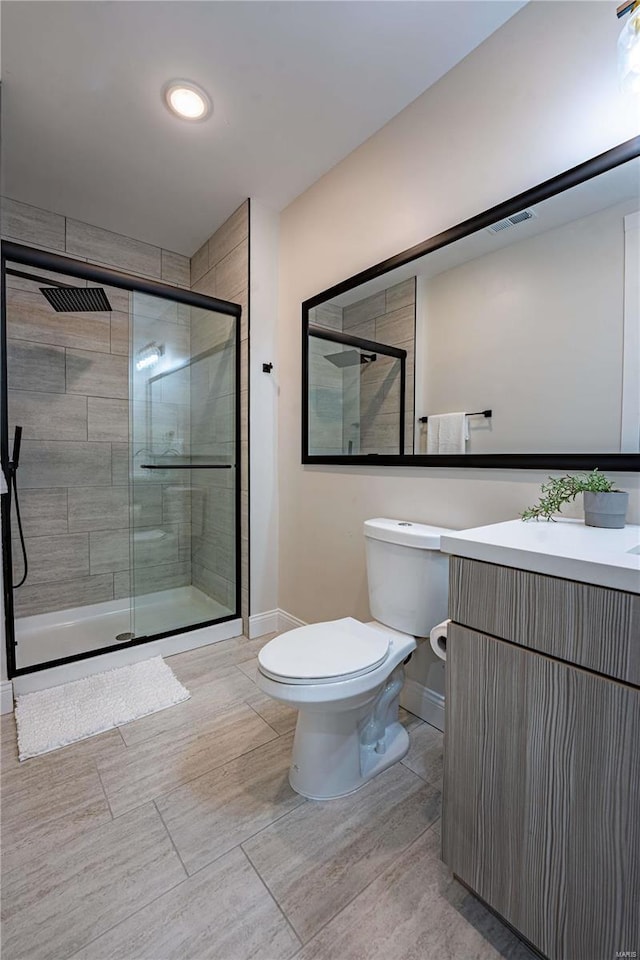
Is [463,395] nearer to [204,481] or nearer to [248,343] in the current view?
[248,343]

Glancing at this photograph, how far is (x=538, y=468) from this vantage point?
1289 mm

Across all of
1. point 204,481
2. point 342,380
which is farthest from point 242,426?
point 342,380

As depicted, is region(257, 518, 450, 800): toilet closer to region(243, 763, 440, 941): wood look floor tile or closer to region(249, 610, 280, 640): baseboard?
region(243, 763, 440, 941): wood look floor tile

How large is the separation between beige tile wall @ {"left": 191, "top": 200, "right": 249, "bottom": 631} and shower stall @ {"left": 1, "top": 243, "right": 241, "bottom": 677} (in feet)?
0.04

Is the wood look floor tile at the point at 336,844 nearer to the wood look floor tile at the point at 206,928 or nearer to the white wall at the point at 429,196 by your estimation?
the wood look floor tile at the point at 206,928

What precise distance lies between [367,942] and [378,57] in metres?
2.64

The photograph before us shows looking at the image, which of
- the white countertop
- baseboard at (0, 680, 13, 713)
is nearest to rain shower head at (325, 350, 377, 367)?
the white countertop

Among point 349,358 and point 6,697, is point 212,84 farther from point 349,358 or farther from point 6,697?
point 6,697

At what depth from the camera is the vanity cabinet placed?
2.22 ft

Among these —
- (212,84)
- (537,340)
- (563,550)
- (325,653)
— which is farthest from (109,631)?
(212,84)

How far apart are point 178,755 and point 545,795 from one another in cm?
123

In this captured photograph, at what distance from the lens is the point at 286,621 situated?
2.43 meters

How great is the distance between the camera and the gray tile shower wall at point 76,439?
2.40 meters

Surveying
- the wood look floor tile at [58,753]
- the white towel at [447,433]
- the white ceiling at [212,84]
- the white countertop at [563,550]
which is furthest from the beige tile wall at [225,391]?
the white countertop at [563,550]
